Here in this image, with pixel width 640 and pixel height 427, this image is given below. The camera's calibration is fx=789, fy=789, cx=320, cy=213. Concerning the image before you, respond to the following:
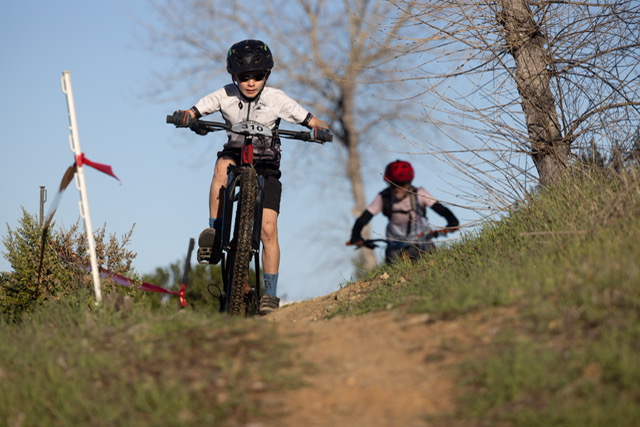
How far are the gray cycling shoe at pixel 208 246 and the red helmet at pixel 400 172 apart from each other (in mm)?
3832

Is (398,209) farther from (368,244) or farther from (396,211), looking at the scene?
(368,244)

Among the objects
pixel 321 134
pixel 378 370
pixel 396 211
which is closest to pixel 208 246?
pixel 321 134

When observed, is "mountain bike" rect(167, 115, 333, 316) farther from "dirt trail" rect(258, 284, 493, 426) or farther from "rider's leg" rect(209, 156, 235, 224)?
"dirt trail" rect(258, 284, 493, 426)

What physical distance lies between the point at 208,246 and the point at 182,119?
1.14 m

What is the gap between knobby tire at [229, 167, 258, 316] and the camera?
651 centimetres

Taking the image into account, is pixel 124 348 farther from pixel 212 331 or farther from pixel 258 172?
pixel 258 172

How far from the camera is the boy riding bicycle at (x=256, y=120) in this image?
6.98 m

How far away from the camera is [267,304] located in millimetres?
7012

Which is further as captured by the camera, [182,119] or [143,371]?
[182,119]

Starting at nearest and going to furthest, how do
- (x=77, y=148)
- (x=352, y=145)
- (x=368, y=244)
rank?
(x=77, y=148) < (x=368, y=244) < (x=352, y=145)

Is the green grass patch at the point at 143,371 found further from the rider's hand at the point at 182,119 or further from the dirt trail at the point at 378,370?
the rider's hand at the point at 182,119

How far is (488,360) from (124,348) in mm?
2080

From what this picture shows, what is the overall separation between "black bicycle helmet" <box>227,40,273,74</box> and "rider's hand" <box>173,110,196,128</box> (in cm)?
61

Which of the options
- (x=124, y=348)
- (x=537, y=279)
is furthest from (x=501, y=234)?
(x=124, y=348)
